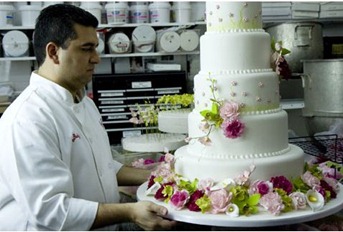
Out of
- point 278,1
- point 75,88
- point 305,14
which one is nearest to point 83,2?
point 278,1

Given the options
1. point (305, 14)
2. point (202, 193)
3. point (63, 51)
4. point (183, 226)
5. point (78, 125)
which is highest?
point (305, 14)

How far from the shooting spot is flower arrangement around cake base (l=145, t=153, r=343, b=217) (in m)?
1.25

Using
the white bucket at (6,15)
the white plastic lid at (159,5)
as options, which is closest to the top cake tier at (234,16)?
the white plastic lid at (159,5)

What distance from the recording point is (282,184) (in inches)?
51.8

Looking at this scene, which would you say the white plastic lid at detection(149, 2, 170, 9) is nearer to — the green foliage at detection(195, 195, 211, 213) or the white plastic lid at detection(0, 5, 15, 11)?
the white plastic lid at detection(0, 5, 15, 11)

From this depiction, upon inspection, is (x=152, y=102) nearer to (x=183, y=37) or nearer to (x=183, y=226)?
(x=183, y=37)

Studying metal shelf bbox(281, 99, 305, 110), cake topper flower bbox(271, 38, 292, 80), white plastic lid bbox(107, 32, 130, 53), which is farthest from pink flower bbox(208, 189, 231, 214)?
white plastic lid bbox(107, 32, 130, 53)

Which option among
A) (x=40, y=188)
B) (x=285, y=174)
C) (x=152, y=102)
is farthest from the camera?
(x=152, y=102)

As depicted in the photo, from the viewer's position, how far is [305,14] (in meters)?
3.44

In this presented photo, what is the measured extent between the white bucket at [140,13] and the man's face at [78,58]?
86.6 inches

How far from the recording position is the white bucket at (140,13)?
360 centimetres

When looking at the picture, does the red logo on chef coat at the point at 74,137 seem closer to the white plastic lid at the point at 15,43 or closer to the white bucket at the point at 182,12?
the white plastic lid at the point at 15,43

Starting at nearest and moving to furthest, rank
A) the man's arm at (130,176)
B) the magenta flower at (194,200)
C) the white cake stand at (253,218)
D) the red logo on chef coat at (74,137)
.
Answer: the white cake stand at (253,218)
the magenta flower at (194,200)
the red logo on chef coat at (74,137)
the man's arm at (130,176)

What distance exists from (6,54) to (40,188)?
2516 mm
